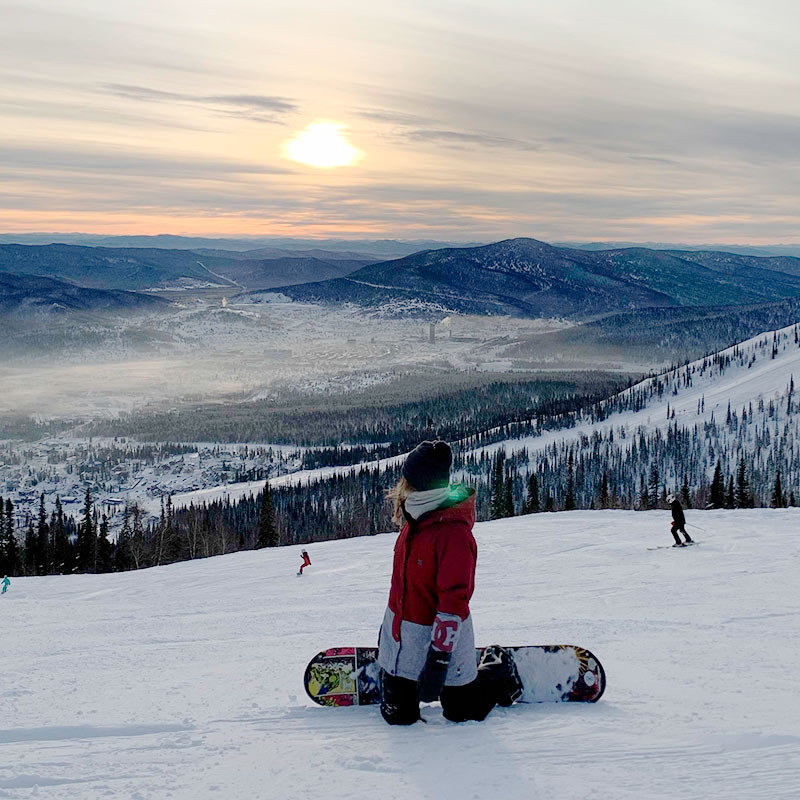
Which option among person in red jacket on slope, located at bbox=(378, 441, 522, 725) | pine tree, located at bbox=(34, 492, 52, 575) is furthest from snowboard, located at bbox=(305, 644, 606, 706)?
pine tree, located at bbox=(34, 492, 52, 575)

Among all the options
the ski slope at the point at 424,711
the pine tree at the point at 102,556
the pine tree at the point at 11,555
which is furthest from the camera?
the pine tree at the point at 102,556

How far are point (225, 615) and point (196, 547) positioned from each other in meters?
62.0

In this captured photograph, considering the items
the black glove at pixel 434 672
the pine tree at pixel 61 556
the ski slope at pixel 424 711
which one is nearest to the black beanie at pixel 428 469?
the black glove at pixel 434 672

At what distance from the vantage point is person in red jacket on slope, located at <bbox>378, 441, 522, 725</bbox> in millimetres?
6250

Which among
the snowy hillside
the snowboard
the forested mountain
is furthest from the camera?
the snowy hillside

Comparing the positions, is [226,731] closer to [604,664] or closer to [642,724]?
[642,724]

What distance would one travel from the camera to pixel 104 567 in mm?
60156

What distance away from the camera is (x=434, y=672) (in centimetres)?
635

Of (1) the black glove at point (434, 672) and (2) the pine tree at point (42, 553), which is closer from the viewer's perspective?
(1) the black glove at point (434, 672)

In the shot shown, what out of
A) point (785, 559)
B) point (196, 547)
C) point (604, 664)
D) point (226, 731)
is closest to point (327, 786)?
point (226, 731)

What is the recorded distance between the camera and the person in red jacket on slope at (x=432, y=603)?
246 inches

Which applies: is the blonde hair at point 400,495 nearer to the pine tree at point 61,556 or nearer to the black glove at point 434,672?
the black glove at point 434,672

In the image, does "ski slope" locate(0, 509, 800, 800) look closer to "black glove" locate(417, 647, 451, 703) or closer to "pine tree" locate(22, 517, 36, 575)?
"black glove" locate(417, 647, 451, 703)

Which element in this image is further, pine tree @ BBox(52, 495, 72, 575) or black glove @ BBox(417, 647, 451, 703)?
pine tree @ BBox(52, 495, 72, 575)
